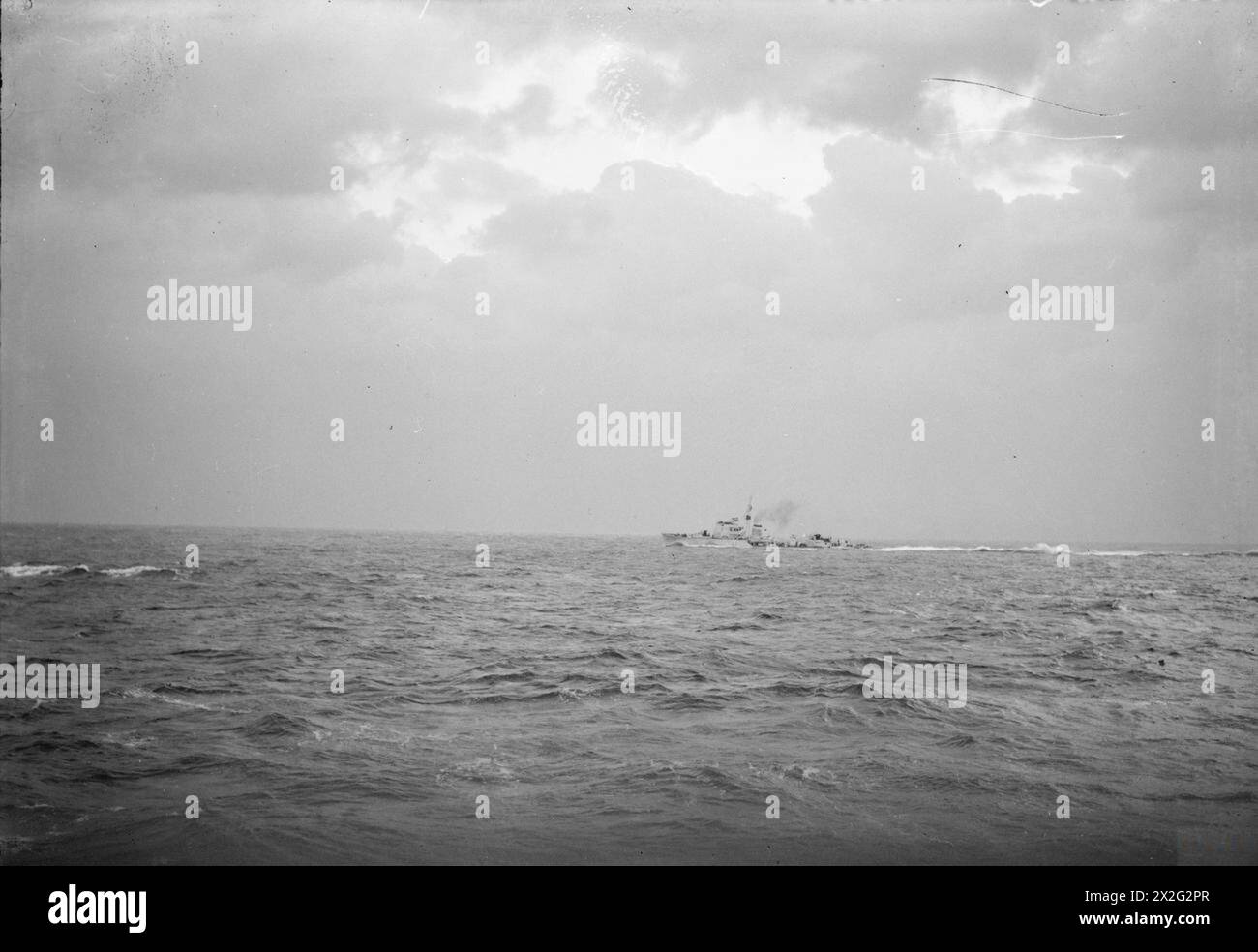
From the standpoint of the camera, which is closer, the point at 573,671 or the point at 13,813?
the point at 13,813

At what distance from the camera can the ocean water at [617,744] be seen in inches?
405

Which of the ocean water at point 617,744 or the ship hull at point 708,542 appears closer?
the ocean water at point 617,744

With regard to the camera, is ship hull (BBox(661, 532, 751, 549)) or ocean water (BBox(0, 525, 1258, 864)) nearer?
ocean water (BBox(0, 525, 1258, 864))

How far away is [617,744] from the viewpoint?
14.5 m

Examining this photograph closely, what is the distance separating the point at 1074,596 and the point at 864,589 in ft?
41.9

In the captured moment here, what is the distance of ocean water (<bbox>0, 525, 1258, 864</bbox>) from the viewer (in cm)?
1030

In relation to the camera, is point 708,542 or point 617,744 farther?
point 708,542

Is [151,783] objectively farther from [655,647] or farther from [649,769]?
[655,647]

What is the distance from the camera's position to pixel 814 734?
1533 cm

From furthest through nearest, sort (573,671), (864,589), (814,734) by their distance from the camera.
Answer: (864,589) < (573,671) < (814,734)
